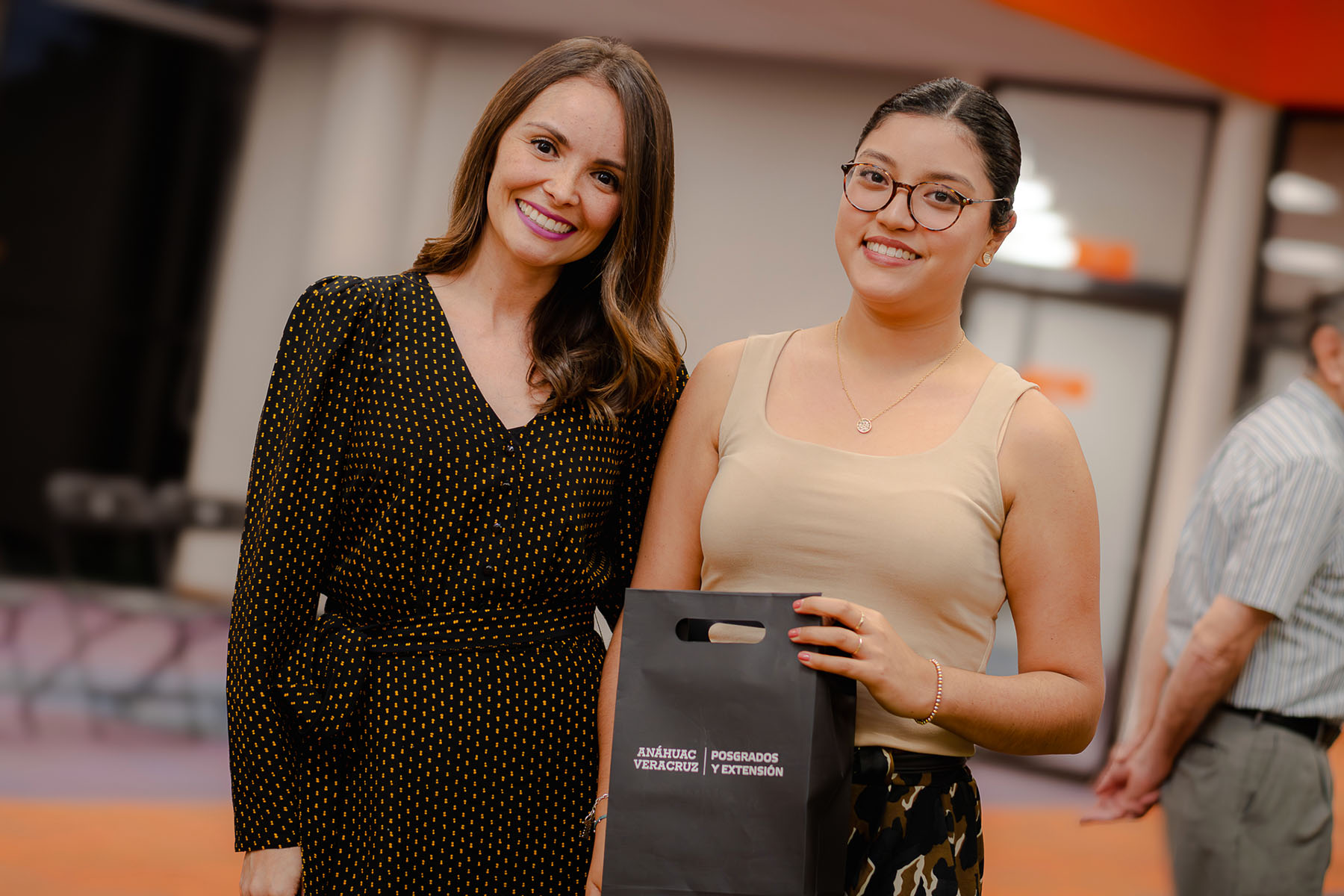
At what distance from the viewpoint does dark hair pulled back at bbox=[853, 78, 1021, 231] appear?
5.25 feet

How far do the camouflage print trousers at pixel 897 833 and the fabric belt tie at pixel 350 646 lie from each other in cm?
51

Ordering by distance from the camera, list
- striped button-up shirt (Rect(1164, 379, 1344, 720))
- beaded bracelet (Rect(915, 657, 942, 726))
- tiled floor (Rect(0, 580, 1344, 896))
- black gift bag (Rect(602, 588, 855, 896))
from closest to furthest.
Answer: black gift bag (Rect(602, 588, 855, 896)) → beaded bracelet (Rect(915, 657, 942, 726)) → striped button-up shirt (Rect(1164, 379, 1344, 720)) → tiled floor (Rect(0, 580, 1344, 896))

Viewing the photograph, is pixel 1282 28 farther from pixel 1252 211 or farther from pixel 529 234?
pixel 529 234

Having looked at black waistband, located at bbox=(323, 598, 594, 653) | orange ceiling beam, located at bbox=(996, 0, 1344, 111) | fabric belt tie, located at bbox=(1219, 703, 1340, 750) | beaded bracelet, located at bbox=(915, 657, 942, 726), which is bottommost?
fabric belt tie, located at bbox=(1219, 703, 1340, 750)

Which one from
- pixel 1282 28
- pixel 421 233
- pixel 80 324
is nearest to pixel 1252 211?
pixel 1282 28

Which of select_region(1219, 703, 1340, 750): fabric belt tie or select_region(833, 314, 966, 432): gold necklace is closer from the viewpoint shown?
select_region(833, 314, 966, 432): gold necklace

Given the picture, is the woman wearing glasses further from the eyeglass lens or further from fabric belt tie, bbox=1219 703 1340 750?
fabric belt tie, bbox=1219 703 1340 750

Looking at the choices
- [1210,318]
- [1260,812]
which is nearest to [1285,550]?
[1260,812]

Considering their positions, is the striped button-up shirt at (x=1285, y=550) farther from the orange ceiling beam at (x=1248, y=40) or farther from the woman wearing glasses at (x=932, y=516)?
the orange ceiling beam at (x=1248, y=40)

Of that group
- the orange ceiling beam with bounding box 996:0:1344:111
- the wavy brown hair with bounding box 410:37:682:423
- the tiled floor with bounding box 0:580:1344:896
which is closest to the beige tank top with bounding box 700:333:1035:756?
the wavy brown hair with bounding box 410:37:682:423

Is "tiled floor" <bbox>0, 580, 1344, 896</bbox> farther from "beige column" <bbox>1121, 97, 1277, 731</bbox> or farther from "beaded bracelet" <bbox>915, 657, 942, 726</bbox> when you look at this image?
"beaded bracelet" <bbox>915, 657, 942, 726</bbox>

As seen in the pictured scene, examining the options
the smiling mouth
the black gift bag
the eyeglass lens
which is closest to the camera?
the black gift bag

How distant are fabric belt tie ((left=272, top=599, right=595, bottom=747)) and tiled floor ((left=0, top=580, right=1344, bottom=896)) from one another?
2.84m

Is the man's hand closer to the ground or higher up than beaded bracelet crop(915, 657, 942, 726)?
closer to the ground
